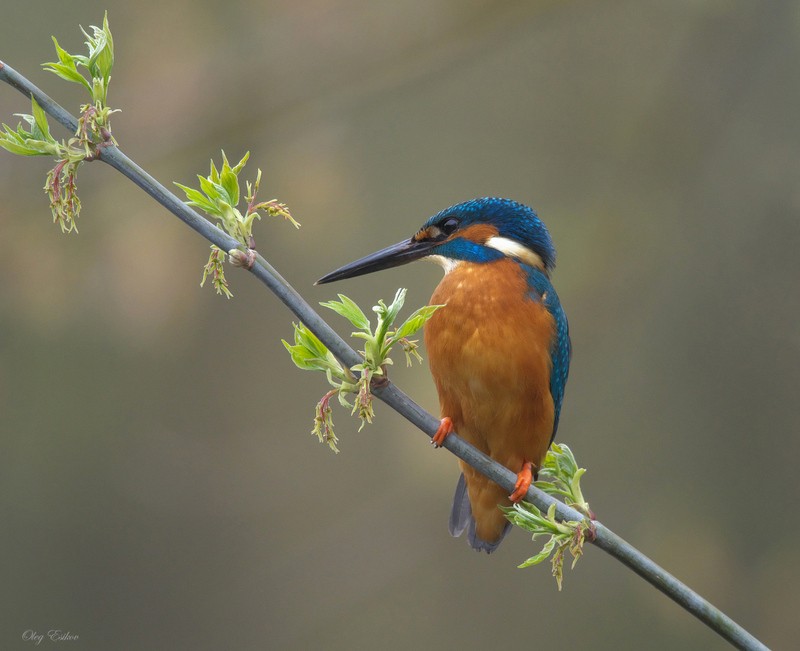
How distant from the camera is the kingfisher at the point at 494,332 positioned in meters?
2.98

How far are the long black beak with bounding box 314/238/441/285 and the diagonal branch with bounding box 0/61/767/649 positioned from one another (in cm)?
66

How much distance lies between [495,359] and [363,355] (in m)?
1.03

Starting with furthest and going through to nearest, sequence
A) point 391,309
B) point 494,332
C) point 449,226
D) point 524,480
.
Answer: point 449,226
point 494,332
point 524,480
point 391,309

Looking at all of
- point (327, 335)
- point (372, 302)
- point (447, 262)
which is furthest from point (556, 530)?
point (372, 302)

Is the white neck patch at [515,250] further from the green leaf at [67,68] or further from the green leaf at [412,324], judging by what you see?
the green leaf at [67,68]

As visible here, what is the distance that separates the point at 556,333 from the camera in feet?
10.3

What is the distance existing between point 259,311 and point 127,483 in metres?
1.24

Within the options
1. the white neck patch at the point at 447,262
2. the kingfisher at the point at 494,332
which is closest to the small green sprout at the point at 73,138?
the kingfisher at the point at 494,332

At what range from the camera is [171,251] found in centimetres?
443

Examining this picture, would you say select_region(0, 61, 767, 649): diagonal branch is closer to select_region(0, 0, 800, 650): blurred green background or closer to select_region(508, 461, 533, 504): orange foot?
select_region(508, 461, 533, 504): orange foot

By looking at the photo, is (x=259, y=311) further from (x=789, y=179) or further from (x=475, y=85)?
(x=789, y=179)

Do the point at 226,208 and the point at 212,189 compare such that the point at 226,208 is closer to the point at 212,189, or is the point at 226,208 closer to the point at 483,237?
the point at 212,189

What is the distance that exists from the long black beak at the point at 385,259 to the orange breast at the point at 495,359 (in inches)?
5.1

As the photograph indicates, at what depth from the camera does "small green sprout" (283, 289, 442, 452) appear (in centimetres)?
191
